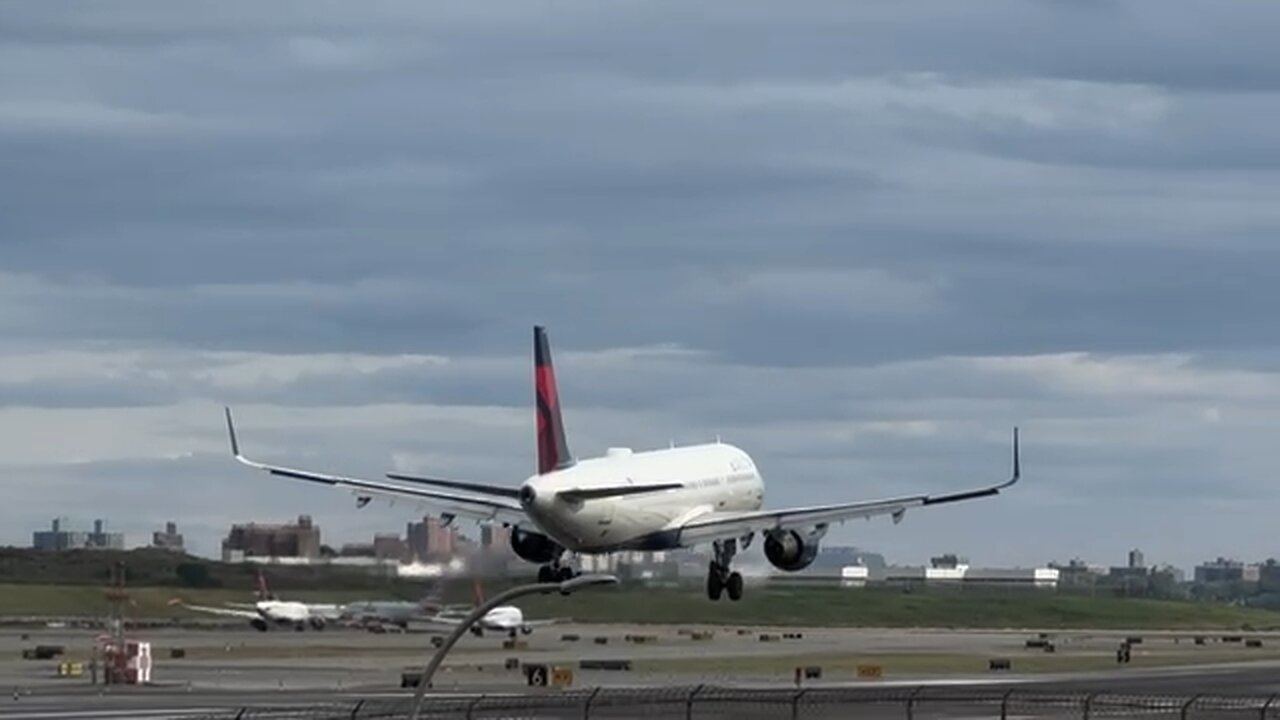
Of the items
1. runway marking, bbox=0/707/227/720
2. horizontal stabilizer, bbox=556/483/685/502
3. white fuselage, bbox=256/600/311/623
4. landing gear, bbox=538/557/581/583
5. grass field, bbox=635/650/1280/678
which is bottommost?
runway marking, bbox=0/707/227/720

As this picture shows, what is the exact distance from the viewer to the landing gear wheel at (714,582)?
412ft

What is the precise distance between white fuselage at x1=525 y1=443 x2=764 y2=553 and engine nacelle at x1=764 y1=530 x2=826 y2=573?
2.25 metres

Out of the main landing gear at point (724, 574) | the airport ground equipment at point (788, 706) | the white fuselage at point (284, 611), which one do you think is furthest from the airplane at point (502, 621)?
the airport ground equipment at point (788, 706)

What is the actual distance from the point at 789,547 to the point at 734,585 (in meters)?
4.23

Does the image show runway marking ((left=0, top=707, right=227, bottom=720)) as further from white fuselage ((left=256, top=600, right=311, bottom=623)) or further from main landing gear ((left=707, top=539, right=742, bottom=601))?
white fuselage ((left=256, top=600, right=311, bottom=623))

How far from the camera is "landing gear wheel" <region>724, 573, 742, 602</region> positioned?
125000mm

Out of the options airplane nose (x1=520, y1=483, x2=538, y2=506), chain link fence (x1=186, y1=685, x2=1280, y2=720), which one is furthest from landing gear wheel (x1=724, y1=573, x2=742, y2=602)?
chain link fence (x1=186, y1=685, x2=1280, y2=720)

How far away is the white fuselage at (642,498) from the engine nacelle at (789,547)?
2.25 m

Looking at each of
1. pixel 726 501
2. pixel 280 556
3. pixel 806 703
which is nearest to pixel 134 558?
pixel 280 556

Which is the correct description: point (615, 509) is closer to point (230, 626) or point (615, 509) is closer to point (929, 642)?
point (929, 642)

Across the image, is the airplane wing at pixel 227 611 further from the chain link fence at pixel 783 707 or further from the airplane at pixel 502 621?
the chain link fence at pixel 783 707

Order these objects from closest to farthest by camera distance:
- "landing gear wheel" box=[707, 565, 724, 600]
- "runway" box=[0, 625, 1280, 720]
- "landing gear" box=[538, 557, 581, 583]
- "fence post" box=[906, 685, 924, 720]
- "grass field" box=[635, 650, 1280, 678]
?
"fence post" box=[906, 685, 924, 720]
"runway" box=[0, 625, 1280, 720]
"landing gear" box=[538, 557, 581, 583]
"grass field" box=[635, 650, 1280, 678]
"landing gear wheel" box=[707, 565, 724, 600]

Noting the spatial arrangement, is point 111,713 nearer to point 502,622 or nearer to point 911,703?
point 911,703

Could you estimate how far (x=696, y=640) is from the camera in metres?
158
